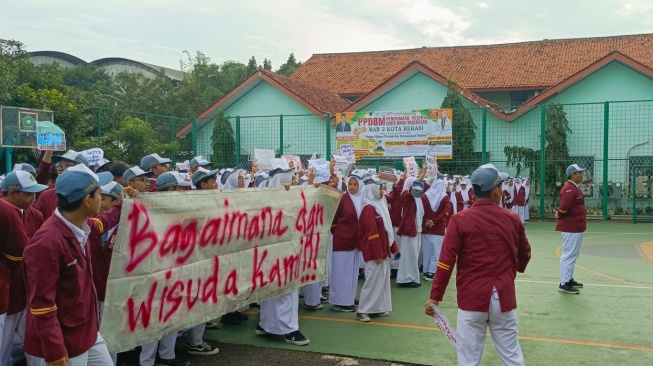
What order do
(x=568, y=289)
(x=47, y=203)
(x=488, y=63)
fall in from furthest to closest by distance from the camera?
(x=488, y=63) → (x=568, y=289) → (x=47, y=203)

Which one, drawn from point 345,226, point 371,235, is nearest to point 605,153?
point 345,226

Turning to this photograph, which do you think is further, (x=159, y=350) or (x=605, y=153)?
(x=605, y=153)

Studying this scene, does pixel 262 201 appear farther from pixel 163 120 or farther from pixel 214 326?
pixel 163 120

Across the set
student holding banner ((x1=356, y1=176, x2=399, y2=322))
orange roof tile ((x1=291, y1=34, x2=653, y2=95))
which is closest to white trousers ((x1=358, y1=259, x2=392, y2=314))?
student holding banner ((x1=356, y1=176, x2=399, y2=322))

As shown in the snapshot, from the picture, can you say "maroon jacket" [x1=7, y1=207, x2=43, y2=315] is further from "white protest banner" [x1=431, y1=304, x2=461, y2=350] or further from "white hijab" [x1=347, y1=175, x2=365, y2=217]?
"white hijab" [x1=347, y1=175, x2=365, y2=217]

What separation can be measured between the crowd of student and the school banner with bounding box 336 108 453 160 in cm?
1056

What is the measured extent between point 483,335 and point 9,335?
3.53m

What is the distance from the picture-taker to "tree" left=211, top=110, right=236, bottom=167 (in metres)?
24.1

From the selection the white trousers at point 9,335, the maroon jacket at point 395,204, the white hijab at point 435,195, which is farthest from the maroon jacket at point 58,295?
the white hijab at point 435,195

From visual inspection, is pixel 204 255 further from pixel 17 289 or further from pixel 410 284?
pixel 410 284

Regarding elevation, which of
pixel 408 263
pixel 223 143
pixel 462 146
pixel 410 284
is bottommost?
pixel 410 284

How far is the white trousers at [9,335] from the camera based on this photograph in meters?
4.50

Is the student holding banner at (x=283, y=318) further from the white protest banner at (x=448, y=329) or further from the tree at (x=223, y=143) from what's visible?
the tree at (x=223, y=143)

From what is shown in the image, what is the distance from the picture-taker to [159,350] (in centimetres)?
604
